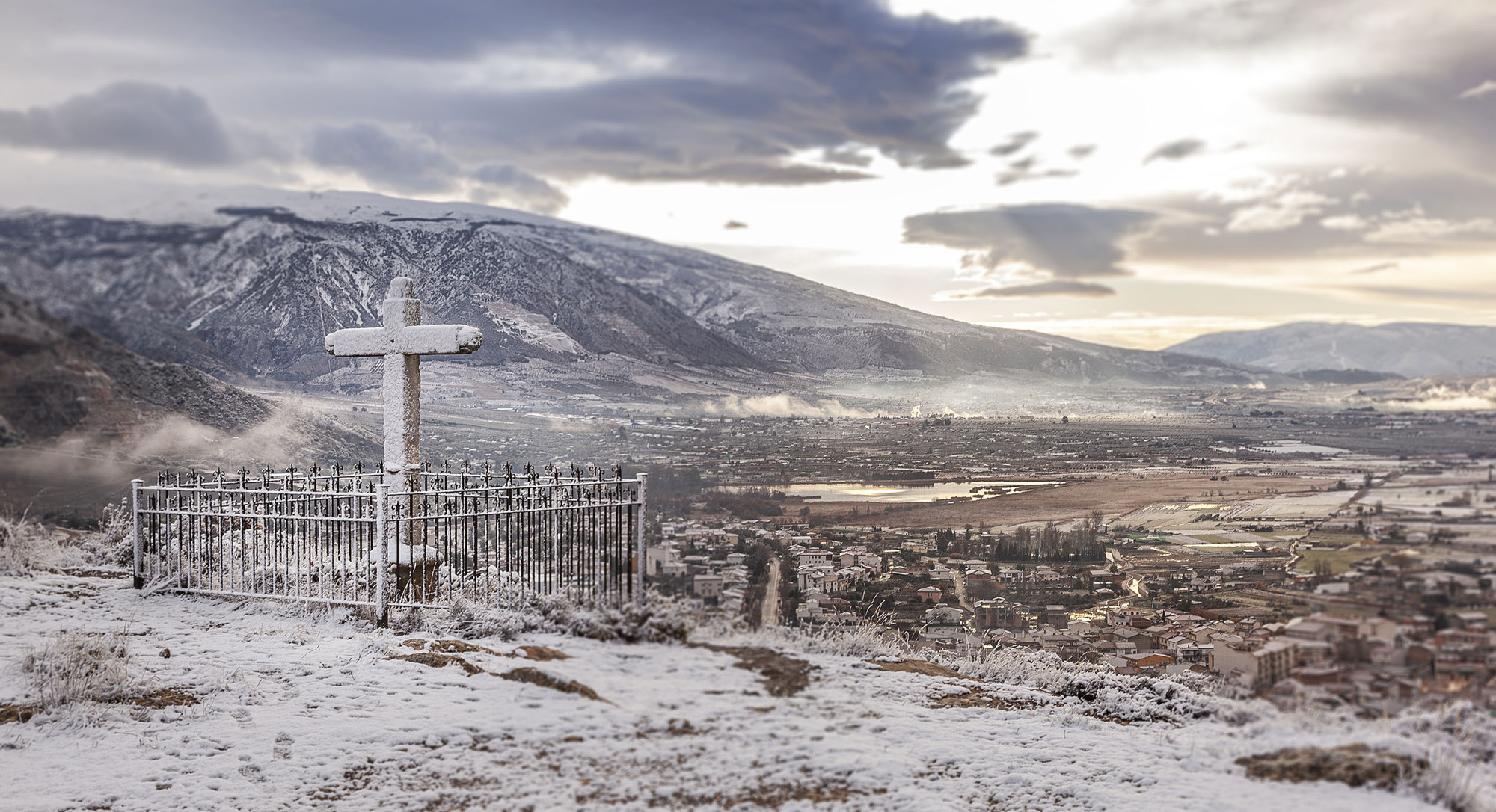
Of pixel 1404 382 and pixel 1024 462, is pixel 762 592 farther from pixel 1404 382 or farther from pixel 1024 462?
pixel 1404 382

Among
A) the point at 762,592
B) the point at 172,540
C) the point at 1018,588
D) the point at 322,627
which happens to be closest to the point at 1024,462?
the point at 1018,588

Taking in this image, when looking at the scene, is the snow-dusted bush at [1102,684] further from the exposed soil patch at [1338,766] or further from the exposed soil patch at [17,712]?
the exposed soil patch at [17,712]

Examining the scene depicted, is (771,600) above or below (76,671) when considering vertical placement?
below

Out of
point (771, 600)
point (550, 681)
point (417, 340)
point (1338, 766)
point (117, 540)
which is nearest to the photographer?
point (1338, 766)

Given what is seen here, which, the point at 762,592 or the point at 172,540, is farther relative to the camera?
the point at 762,592

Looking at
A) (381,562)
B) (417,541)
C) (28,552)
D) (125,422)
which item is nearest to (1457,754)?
(381,562)

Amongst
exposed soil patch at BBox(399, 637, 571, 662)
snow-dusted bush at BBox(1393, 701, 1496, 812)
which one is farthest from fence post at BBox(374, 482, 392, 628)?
snow-dusted bush at BBox(1393, 701, 1496, 812)

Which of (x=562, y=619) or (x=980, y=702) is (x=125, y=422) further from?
(x=980, y=702)
